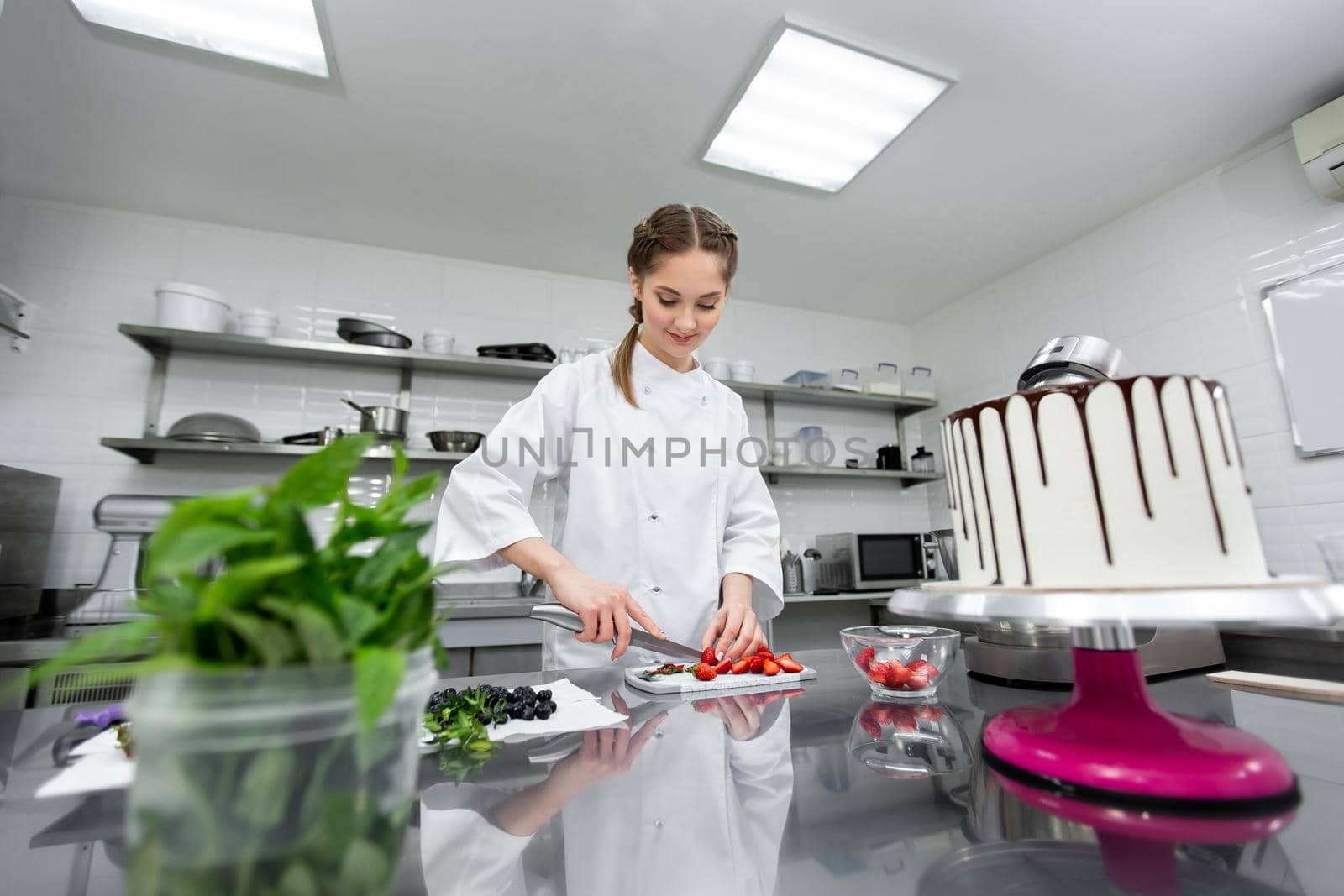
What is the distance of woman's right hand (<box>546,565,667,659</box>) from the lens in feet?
3.01

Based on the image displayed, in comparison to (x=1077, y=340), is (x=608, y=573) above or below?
below

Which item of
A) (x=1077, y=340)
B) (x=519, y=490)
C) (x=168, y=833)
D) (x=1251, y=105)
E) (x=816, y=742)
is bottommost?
(x=816, y=742)

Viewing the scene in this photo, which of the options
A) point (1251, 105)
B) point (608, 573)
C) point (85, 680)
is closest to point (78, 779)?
point (608, 573)

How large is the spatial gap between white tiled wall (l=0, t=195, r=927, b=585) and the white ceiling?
149 millimetres

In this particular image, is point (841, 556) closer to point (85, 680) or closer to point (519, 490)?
point (519, 490)

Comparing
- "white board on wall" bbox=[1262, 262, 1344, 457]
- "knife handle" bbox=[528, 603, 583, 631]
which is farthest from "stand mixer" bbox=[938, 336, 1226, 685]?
"white board on wall" bbox=[1262, 262, 1344, 457]

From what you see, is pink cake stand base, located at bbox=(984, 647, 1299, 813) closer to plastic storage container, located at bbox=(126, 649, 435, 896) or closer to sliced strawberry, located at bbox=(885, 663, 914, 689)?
sliced strawberry, located at bbox=(885, 663, 914, 689)

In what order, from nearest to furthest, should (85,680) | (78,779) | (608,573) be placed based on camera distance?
(78,779)
(608,573)
(85,680)

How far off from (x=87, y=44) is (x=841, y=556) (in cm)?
360

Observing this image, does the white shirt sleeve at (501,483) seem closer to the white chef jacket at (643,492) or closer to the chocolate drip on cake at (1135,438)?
the white chef jacket at (643,492)

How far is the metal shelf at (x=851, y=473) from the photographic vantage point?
11.1 ft

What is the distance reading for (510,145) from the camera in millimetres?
2367

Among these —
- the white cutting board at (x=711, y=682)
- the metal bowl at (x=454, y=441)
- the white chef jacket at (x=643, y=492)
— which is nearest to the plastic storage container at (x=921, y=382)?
the metal bowl at (x=454, y=441)

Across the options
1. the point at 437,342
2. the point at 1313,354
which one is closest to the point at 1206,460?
the point at 1313,354
